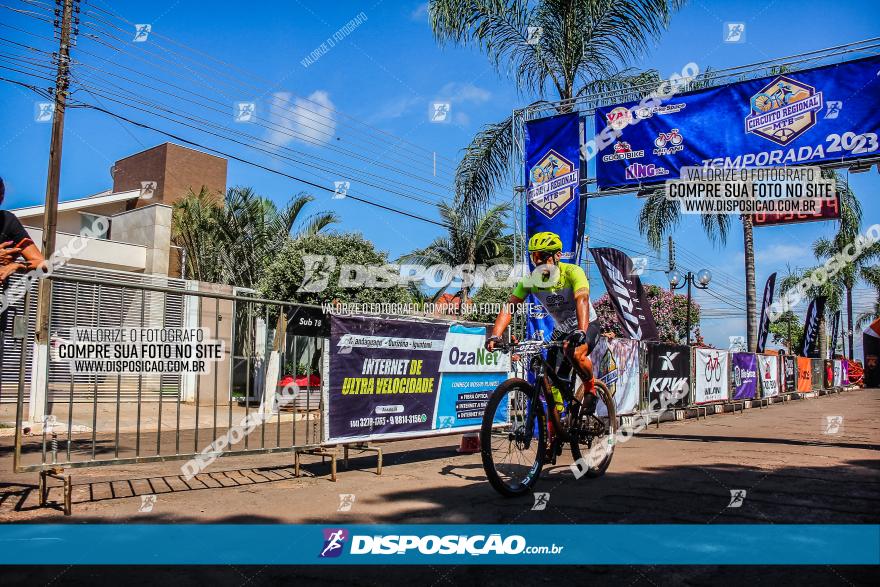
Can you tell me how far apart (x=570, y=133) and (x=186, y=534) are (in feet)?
28.2

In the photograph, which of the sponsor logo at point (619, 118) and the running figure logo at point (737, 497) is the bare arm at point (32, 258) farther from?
the sponsor logo at point (619, 118)

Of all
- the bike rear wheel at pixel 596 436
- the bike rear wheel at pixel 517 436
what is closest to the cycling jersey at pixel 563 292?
the bike rear wheel at pixel 596 436

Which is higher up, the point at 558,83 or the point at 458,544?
the point at 558,83

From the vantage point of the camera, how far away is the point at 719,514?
4402 millimetres

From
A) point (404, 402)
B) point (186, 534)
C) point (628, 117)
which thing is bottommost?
point (186, 534)

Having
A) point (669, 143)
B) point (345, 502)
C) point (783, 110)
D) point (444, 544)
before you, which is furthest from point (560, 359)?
point (783, 110)

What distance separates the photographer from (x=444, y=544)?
12.5 ft

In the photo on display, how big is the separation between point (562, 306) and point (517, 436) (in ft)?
4.48

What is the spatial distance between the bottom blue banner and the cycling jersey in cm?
221

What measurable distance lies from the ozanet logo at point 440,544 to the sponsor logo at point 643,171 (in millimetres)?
7590

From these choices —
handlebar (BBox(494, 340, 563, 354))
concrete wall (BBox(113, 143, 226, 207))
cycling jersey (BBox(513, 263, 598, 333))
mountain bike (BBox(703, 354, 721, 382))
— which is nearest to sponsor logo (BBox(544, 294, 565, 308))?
cycling jersey (BBox(513, 263, 598, 333))

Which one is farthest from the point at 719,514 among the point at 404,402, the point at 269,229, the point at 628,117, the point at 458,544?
the point at 269,229

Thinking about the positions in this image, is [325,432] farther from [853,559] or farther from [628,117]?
[628,117]

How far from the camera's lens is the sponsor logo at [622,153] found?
10.2m
